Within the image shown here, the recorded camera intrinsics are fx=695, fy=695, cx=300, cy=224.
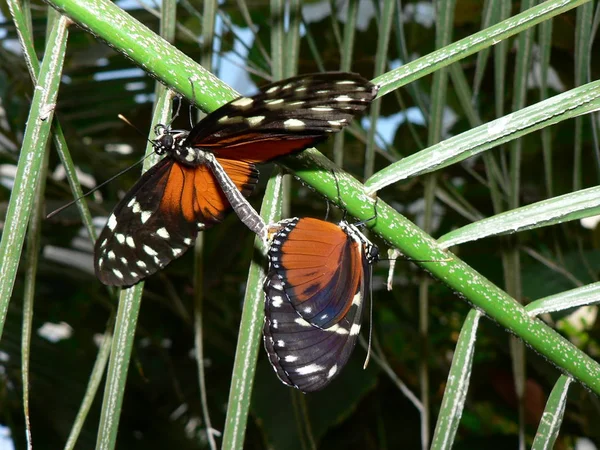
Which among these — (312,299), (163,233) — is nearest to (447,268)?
(312,299)

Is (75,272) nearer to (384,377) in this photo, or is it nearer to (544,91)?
(384,377)

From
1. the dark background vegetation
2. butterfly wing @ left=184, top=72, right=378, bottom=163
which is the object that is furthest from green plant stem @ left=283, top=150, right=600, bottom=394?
the dark background vegetation

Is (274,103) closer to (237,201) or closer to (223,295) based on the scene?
(237,201)

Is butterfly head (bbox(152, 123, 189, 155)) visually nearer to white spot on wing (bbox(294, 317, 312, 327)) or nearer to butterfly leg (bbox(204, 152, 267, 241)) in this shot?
butterfly leg (bbox(204, 152, 267, 241))

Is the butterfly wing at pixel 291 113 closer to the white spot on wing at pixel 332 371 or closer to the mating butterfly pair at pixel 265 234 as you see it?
the mating butterfly pair at pixel 265 234

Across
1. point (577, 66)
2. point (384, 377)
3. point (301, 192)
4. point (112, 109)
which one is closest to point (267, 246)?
point (577, 66)

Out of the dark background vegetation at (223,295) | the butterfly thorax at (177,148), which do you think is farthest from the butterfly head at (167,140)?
the dark background vegetation at (223,295)
